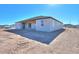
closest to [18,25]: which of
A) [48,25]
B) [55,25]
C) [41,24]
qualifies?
[41,24]

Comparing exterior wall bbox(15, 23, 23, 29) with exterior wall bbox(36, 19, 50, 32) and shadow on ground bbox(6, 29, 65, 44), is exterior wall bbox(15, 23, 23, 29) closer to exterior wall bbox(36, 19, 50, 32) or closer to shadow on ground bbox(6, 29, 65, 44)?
shadow on ground bbox(6, 29, 65, 44)

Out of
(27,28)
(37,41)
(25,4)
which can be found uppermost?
(25,4)

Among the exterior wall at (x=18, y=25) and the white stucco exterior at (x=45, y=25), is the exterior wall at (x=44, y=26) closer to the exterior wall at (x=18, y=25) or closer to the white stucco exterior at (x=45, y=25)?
the white stucco exterior at (x=45, y=25)

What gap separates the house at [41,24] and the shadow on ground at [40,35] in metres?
0.06

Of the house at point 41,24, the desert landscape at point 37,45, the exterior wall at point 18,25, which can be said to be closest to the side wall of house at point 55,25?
the house at point 41,24

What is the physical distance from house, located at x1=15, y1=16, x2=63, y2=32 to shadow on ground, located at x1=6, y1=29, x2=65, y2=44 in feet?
0.21

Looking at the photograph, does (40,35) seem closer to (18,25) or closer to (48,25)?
(48,25)
